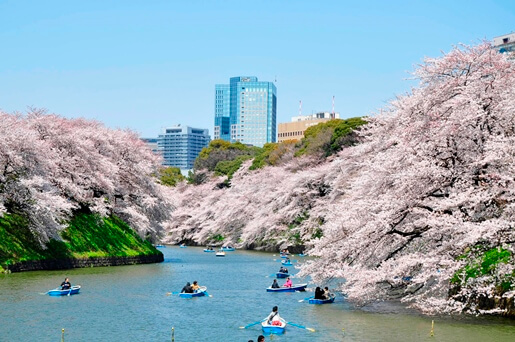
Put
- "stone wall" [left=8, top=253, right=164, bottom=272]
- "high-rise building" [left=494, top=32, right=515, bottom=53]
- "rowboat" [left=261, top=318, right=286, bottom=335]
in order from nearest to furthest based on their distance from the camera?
"rowboat" [left=261, top=318, right=286, bottom=335] < "stone wall" [left=8, top=253, right=164, bottom=272] < "high-rise building" [left=494, top=32, right=515, bottom=53]

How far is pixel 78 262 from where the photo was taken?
46062 millimetres

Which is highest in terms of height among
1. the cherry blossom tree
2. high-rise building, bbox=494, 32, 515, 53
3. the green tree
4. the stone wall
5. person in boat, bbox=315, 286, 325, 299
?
high-rise building, bbox=494, 32, 515, 53

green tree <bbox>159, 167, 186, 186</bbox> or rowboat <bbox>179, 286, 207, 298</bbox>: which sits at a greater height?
green tree <bbox>159, 167, 186, 186</bbox>

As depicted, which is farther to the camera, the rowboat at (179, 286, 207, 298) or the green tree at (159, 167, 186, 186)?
the green tree at (159, 167, 186, 186)

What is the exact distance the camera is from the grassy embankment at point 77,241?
4047cm

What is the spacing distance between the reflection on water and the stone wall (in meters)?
0.73

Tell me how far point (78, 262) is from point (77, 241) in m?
2.38

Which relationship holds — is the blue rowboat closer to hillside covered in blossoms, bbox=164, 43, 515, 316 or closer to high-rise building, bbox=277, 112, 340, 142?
hillside covered in blossoms, bbox=164, 43, 515, 316

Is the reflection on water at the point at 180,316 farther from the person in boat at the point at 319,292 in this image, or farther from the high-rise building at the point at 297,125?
the high-rise building at the point at 297,125

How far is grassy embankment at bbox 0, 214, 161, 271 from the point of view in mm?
40469

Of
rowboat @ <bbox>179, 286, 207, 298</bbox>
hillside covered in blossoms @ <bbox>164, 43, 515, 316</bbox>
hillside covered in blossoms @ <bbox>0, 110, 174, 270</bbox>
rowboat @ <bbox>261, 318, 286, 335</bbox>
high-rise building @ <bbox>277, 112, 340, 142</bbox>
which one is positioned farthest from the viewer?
high-rise building @ <bbox>277, 112, 340, 142</bbox>

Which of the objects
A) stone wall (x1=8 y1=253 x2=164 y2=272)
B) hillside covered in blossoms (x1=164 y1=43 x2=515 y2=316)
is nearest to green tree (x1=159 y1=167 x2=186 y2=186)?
stone wall (x1=8 y1=253 x2=164 y2=272)

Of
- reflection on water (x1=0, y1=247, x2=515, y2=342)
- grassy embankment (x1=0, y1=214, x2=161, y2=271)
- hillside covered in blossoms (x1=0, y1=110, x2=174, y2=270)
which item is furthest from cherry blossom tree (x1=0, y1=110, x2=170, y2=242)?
reflection on water (x1=0, y1=247, x2=515, y2=342)

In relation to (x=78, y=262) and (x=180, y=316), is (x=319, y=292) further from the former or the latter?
(x=78, y=262)
